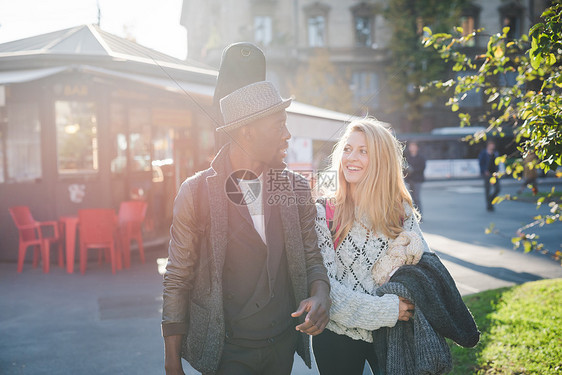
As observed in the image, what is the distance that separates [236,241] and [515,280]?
217 inches

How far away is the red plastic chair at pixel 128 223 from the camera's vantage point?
24.3 feet

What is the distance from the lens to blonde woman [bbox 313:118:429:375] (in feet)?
7.14

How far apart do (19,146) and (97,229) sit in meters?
2.55

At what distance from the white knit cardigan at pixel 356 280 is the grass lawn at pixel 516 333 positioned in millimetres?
1761

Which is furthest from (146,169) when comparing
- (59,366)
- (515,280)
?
(515,280)

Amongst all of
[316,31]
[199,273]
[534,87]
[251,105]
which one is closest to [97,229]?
[199,273]

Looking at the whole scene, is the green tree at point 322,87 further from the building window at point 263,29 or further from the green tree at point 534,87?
the green tree at point 534,87

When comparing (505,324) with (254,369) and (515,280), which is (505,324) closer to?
(515,280)

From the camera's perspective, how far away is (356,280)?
7.43 feet

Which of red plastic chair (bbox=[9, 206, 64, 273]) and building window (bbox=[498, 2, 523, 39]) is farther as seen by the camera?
building window (bbox=[498, 2, 523, 39])

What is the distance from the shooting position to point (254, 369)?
192 cm

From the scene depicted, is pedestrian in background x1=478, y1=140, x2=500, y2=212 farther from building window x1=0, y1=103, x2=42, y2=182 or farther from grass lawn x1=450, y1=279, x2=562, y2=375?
building window x1=0, y1=103, x2=42, y2=182

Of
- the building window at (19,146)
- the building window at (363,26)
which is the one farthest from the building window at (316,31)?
the building window at (19,146)

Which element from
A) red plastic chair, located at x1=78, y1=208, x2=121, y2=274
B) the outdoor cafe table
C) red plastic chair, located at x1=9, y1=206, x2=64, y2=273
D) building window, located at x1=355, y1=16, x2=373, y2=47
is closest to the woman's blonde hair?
red plastic chair, located at x1=78, y1=208, x2=121, y2=274
